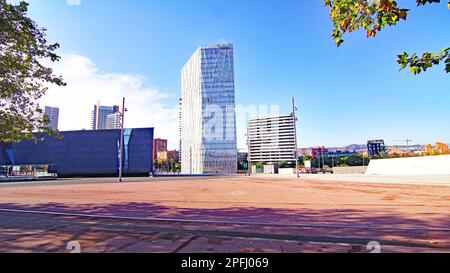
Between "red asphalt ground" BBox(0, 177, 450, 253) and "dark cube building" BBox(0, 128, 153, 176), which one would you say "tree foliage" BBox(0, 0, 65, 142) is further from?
"dark cube building" BBox(0, 128, 153, 176)

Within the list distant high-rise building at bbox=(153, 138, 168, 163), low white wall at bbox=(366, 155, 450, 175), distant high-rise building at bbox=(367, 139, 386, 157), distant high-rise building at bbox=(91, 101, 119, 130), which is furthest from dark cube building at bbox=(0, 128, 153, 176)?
distant high-rise building at bbox=(367, 139, 386, 157)

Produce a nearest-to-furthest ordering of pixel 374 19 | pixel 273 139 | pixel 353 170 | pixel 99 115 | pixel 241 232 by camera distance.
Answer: pixel 374 19, pixel 241 232, pixel 353 170, pixel 273 139, pixel 99 115

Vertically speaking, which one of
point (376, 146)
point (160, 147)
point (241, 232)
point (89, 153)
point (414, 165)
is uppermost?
point (160, 147)

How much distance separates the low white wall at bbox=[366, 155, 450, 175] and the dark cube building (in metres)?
43.5

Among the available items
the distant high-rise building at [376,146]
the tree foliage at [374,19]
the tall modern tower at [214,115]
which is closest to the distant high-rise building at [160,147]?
the tall modern tower at [214,115]

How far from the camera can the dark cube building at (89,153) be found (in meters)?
52.4

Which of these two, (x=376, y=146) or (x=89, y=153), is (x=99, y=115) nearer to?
(x=89, y=153)

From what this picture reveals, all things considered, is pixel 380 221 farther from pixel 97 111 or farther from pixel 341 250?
pixel 97 111

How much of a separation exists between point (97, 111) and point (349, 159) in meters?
183

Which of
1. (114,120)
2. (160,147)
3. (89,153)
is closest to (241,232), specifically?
(89,153)

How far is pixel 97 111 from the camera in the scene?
190 meters

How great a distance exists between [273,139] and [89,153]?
5171 inches

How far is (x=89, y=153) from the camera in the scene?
54.2m
